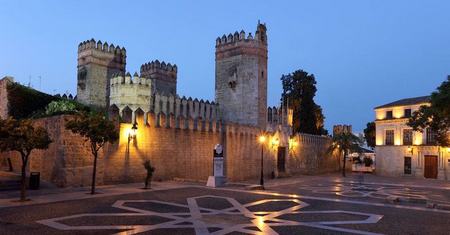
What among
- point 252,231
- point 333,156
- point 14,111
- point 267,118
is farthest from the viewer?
point 333,156

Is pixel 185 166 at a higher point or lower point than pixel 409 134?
lower

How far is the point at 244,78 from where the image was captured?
33.5 meters

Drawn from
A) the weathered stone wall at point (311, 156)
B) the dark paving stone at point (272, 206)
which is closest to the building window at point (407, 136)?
the weathered stone wall at point (311, 156)

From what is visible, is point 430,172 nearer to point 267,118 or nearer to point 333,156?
point 333,156

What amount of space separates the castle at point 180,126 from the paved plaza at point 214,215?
348cm

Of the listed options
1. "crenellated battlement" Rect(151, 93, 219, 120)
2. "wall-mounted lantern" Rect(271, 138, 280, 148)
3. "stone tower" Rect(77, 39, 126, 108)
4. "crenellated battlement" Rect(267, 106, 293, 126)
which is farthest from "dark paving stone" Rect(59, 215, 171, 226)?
"crenellated battlement" Rect(267, 106, 293, 126)

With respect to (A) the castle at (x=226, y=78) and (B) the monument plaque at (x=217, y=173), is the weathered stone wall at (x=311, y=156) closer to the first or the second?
(A) the castle at (x=226, y=78)

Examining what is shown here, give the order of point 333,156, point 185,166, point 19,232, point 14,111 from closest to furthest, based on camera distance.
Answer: point 19,232 < point 14,111 < point 185,166 < point 333,156

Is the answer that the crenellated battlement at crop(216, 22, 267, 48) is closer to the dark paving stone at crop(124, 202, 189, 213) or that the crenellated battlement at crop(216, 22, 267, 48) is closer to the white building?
the white building

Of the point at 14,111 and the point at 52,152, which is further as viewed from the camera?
the point at 14,111

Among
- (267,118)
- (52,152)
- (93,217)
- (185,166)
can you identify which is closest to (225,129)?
(185,166)

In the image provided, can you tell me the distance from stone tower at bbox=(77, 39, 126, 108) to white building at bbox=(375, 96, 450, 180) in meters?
28.8

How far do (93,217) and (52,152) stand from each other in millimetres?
8970

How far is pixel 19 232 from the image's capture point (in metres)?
9.26
